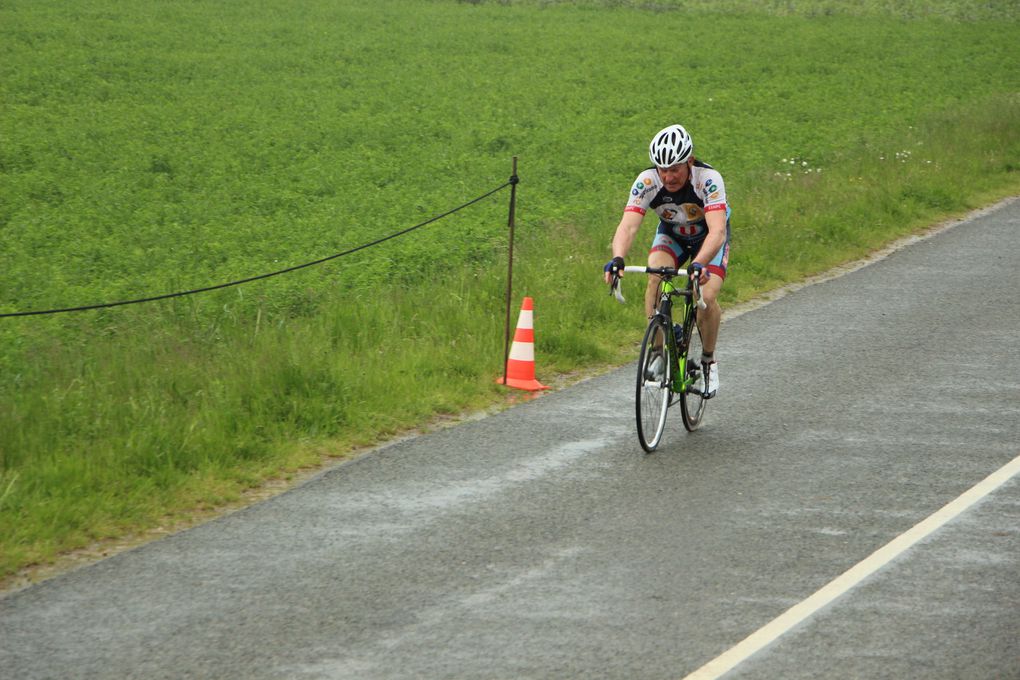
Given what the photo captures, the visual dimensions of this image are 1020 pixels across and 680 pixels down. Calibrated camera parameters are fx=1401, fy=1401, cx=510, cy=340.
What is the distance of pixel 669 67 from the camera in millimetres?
39375

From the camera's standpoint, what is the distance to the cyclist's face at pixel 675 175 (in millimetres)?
9367

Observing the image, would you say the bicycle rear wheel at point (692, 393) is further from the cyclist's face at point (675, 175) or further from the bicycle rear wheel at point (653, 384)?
the cyclist's face at point (675, 175)

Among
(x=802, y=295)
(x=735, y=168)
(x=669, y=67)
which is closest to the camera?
(x=802, y=295)

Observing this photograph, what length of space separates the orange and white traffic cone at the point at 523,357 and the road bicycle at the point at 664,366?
171 cm

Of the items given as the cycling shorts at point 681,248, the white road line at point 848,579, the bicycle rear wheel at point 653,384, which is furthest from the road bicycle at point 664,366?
the white road line at point 848,579

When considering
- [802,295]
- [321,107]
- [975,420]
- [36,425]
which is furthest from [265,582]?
[321,107]

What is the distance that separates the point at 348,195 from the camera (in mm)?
21266

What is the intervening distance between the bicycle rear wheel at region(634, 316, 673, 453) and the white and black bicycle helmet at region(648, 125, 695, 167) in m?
1.05

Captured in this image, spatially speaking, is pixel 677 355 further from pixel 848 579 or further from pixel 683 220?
pixel 848 579

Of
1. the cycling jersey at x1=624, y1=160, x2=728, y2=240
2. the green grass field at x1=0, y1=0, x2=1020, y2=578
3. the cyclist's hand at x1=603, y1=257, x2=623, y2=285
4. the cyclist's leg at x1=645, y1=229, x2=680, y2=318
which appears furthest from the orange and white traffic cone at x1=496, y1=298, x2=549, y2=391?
the cyclist's hand at x1=603, y1=257, x2=623, y2=285

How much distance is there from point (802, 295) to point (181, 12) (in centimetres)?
3800

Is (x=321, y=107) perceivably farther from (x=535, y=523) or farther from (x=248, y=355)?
(x=535, y=523)

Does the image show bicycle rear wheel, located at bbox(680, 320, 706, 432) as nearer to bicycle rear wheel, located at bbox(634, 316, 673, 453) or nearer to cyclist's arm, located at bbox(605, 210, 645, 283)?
bicycle rear wheel, located at bbox(634, 316, 673, 453)

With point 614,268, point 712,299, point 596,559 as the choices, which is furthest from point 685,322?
point 596,559
